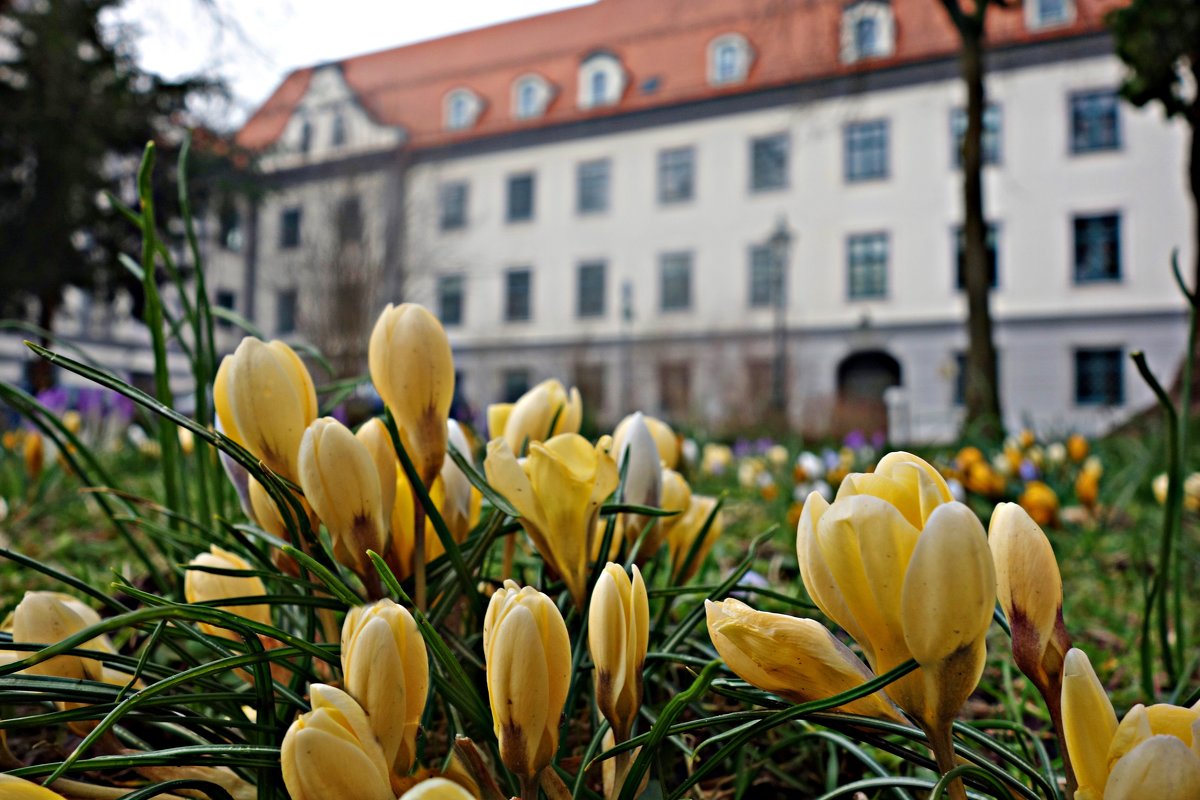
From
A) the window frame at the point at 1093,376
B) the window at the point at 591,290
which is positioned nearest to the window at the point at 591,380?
the window at the point at 591,290

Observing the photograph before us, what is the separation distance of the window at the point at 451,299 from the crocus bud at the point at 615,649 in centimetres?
1758

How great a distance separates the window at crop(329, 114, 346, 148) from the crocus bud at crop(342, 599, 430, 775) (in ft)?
61.1

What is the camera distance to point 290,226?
18.2 metres

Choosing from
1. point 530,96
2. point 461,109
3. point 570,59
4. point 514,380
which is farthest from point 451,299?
point 570,59

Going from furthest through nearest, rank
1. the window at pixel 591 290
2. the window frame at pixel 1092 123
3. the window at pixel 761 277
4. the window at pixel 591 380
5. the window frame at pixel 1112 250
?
1. the window at pixel 591 290
2. the window at pixel 761 277
3. the window frame at pixel 1092 123
4. the window frame at pixel 1112 250
5. the window at pixel 591 380

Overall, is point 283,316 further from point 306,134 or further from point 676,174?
point 676,174

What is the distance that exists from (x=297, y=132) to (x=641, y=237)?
8.31m

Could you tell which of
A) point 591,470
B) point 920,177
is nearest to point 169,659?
point 591,470

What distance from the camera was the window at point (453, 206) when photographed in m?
17.7

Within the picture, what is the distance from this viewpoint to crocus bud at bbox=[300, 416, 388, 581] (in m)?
0.37

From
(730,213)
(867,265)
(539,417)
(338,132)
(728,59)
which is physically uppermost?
(728,59)

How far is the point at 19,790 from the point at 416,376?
0.22 metres

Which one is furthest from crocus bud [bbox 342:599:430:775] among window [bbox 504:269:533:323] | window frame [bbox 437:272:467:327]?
window frame [bbox 437:272:467:327]

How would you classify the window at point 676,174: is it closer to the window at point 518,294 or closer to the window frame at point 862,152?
the window frame at point 862,152
